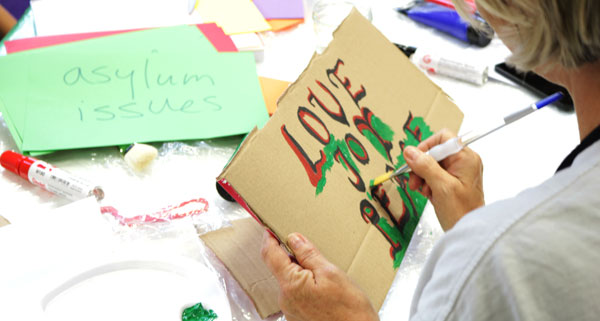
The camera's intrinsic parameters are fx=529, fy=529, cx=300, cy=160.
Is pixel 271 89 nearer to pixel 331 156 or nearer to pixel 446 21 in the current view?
pixel 331 156

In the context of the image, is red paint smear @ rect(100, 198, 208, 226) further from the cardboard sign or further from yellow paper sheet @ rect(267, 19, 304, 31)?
yellow paper sheet @ rect(267, 19, 304, 31)

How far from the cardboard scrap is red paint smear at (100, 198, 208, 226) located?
7 cm

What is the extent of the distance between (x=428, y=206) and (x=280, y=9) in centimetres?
62

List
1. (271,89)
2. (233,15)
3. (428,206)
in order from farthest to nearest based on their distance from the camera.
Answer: (233,15), (271,89), (428,206)

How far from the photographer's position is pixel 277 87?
99 cm

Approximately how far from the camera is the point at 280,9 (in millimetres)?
1215

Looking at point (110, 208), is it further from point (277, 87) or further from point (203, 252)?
point (277, 87)

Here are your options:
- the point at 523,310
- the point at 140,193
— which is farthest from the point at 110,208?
the point at 523,310

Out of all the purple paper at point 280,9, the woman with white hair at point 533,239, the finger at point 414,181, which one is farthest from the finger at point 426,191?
the purple paper at point 280,9

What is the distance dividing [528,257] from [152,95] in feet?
2.23

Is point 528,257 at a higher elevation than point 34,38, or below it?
below

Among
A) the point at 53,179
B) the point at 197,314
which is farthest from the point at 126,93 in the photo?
the point at 197,314

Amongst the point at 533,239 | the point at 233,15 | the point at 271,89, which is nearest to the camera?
the point at 533,239

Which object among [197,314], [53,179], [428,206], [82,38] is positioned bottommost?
[428,206]
